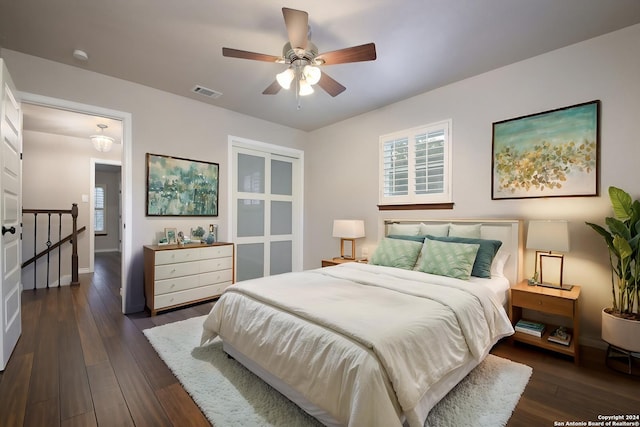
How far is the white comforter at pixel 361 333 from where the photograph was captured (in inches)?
51.1

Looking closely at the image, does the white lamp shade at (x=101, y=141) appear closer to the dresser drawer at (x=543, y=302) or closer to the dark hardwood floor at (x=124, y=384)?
the dark hardwood floor at (x=124, y=384)

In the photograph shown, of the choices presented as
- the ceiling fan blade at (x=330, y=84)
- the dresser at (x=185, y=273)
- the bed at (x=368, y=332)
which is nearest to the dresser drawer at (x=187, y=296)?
the dresser at (x=185, y=273)

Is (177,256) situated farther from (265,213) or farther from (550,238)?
(550,238)

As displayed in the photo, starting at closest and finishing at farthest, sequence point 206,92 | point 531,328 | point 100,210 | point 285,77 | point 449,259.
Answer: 1. point 285,77
2. point 531,328
3. point 449,259
4. point 206,92
5. point 100,210

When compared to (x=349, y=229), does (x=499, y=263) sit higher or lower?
lower

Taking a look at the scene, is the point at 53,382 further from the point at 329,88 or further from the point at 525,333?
the point at 525,333

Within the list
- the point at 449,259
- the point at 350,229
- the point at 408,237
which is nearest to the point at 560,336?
the point at 449,259

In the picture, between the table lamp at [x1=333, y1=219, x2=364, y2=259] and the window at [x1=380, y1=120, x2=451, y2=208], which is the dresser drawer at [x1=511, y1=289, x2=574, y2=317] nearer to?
the window at [x1=380, y1=120, x2=451, y2=208]

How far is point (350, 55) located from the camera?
216cm

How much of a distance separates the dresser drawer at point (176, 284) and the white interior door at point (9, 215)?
3.67 feet

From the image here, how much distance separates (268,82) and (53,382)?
3.29 m

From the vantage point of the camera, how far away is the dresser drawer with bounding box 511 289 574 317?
229 cm

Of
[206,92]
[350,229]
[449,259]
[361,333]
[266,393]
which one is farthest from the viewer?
[350,229]

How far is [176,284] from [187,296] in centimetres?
22
